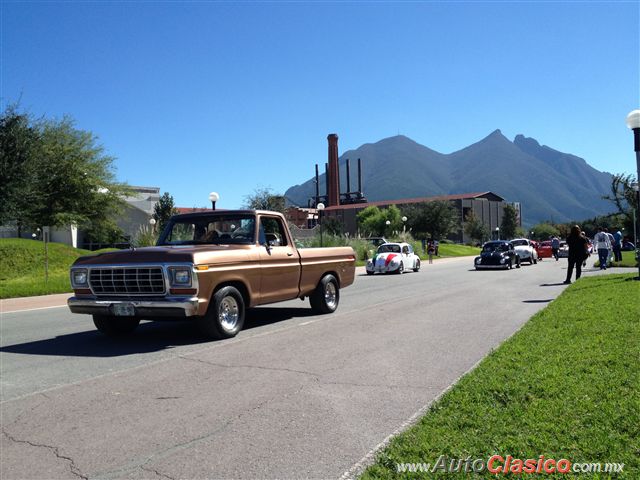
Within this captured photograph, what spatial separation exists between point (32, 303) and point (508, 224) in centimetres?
10065

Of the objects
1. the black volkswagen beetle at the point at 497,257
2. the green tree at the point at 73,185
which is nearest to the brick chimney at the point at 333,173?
the green tree at the point at 73,185

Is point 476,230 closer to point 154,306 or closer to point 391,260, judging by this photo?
point 391,260

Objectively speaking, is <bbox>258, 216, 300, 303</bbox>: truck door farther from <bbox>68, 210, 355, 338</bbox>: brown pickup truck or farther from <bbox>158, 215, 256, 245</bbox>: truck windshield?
<bbox>158, 215, 256, 245</bbox>: truck windshield

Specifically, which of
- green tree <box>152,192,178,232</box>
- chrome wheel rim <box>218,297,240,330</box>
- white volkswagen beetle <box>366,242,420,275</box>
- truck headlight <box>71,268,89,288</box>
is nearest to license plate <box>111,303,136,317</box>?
truck headlight <box>71,268,89,288</box>

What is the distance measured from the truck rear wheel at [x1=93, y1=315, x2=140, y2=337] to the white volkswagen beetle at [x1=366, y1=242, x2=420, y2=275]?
1724 centimetres

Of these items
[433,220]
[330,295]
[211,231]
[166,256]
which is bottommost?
[330,295]

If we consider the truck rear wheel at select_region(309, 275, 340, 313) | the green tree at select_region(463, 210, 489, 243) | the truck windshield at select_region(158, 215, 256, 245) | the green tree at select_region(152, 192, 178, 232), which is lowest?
the truck rear wheel at select_region(309, 275, 340, 313)

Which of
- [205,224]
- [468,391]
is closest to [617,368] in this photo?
[468,391]

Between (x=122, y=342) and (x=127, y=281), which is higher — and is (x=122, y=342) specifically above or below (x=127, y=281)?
below

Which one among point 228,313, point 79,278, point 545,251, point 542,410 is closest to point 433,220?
point 545,251

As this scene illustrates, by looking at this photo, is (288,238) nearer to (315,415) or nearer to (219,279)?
(219,279)

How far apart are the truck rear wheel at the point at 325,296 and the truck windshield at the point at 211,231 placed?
2.26 meters

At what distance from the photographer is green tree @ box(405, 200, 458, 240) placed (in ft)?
194

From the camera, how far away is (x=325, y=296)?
10680 millimetres
